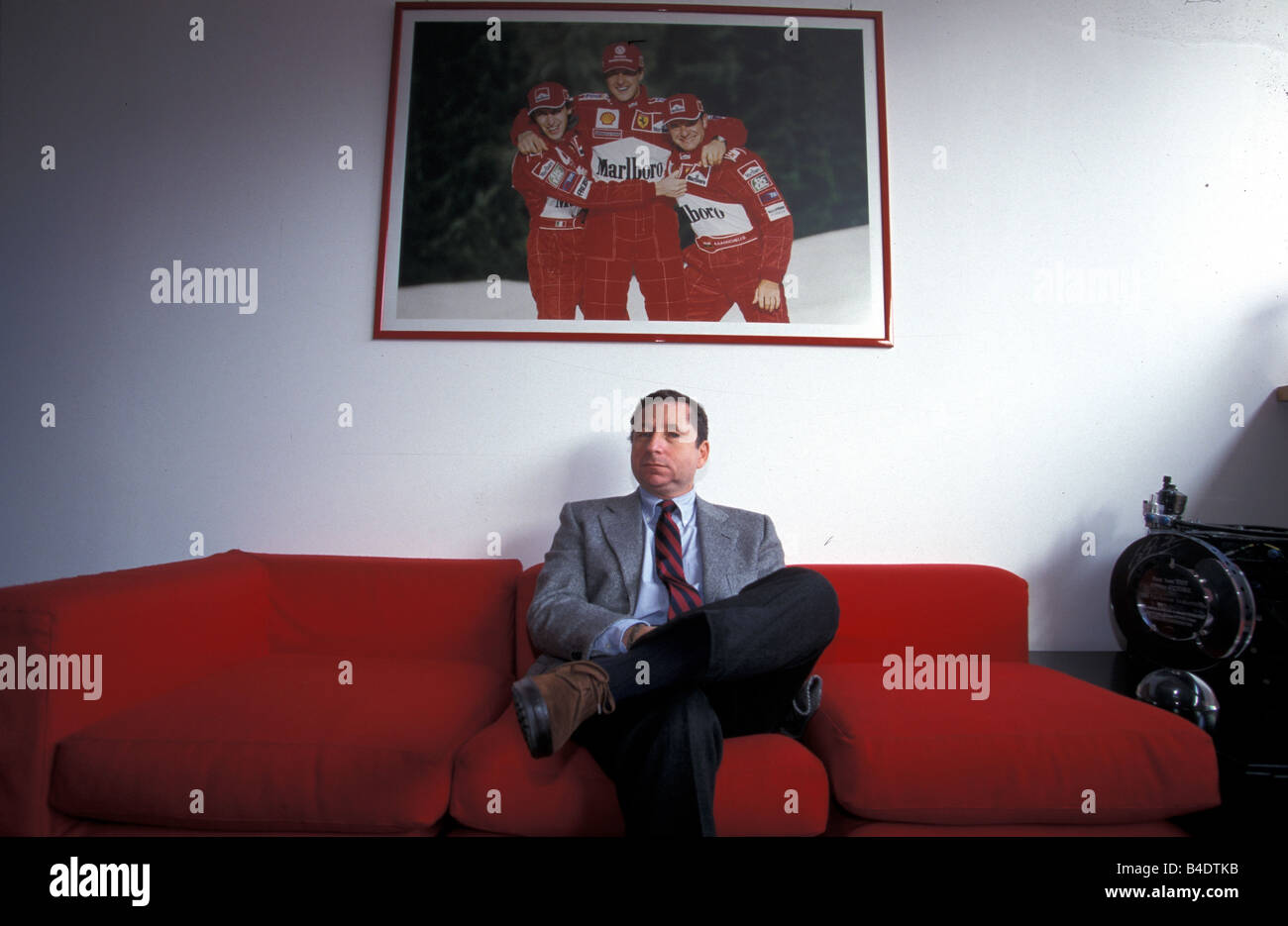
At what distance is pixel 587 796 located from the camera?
4.24ft

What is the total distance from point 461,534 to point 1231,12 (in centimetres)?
323

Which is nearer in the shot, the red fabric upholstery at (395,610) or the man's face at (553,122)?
the red fabric upholstery at (395,610)

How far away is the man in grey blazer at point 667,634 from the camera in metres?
1.22

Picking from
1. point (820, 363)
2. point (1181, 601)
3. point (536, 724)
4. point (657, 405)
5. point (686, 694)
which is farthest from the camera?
point (820, 363)

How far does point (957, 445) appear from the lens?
2248 millimetres

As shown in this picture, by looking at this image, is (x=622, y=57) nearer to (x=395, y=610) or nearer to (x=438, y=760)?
(x=395, y=610)

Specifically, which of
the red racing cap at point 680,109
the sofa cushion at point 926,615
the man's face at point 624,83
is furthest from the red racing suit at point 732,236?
the sofa cushion at point 926,615

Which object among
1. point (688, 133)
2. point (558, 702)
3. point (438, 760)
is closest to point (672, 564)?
point (558, 702)

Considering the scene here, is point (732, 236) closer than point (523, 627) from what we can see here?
No

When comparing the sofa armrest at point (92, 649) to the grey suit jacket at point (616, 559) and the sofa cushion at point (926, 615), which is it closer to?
the grey suit jacket at point (616, 559)

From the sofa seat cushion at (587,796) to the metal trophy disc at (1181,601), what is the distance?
1.16 meters

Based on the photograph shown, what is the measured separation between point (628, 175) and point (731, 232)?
0.41m
